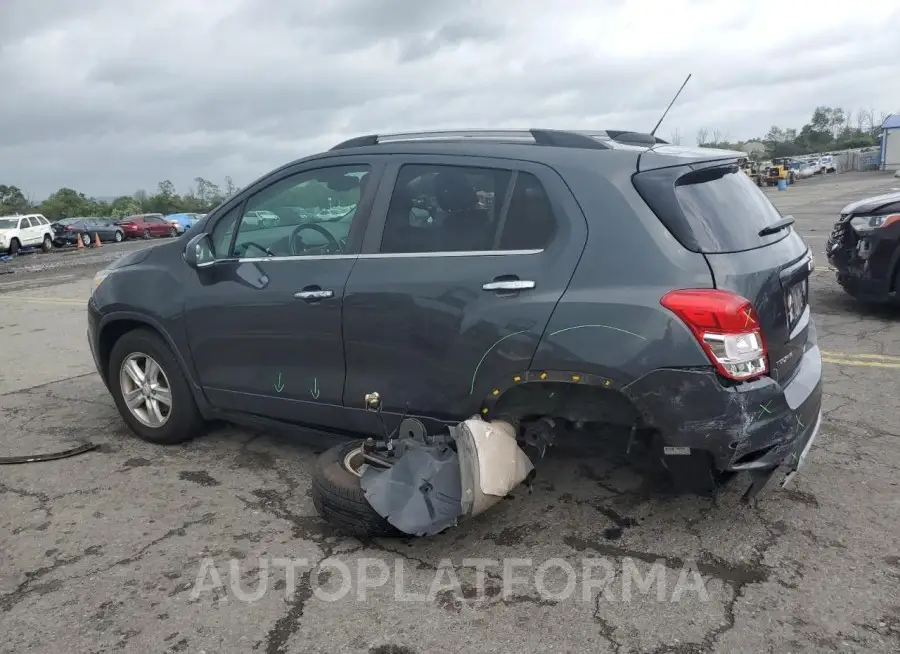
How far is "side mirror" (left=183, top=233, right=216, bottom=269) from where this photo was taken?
4.12m

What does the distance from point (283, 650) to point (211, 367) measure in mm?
2050

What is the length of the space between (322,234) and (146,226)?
4361cm

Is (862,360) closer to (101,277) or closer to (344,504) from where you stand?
(344,504)

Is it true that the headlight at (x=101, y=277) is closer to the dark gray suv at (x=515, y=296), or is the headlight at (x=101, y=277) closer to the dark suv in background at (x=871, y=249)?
the dark gray suv at (x=515, y=296)

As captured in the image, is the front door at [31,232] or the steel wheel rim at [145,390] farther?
the front door at [31,232]

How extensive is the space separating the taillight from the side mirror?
8.27 feet

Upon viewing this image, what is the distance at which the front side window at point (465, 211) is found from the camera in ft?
10.7

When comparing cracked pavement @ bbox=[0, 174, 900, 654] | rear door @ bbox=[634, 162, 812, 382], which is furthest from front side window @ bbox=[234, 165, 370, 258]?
rear door @ bbox=[634, 162, 812, 382]

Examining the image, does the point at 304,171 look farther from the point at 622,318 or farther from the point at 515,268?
the point at 622,318

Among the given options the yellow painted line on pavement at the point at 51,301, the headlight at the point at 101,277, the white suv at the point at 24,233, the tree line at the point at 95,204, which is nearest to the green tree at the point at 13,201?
the tree line at the point at 95,204

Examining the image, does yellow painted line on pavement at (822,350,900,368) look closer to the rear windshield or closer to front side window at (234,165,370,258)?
the rear windshield

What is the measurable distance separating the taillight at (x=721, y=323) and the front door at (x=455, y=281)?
496mm

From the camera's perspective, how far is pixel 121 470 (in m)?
4.32

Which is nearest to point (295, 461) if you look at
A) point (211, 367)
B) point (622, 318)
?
point (211, 367)
